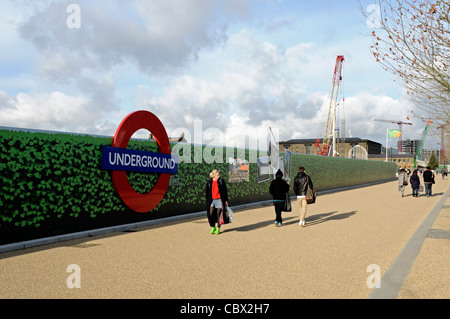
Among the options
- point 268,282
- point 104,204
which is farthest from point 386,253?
point 104,204

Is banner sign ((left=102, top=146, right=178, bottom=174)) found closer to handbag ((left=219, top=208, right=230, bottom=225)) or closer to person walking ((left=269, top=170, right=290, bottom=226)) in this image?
handbag ((left=219, top=208, right=230, bottom=225))

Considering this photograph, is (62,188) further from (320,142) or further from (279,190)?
(320,142)

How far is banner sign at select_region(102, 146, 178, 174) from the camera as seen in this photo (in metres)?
10.4

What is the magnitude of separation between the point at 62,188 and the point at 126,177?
2.17 m

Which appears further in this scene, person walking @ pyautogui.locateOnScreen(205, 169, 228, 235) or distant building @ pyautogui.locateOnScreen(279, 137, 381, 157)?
distant building @ pyautogui.locateOnScreen(279, 137, 381, 157)

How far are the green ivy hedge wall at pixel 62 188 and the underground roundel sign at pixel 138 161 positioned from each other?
176 mm

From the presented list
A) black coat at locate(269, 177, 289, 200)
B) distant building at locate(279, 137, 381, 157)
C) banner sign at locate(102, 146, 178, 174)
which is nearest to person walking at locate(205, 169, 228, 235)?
black coat at locate(269, 177, 289, 200)

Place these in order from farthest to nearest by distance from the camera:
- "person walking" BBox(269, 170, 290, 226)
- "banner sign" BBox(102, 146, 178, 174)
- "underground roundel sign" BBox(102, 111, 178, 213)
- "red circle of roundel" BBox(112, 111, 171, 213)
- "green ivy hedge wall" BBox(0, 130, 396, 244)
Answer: "person walking" BBox(269, 170, 290, 226), "red circle of roundel" BBox(112, 111, 171, 213), "underground roundel sign" BBox(102, 111, 178, 213), "banner sign" BBox(102, 146, 178, 174), "green ivy hedge wall" BBox(0, 130, 396, 244)

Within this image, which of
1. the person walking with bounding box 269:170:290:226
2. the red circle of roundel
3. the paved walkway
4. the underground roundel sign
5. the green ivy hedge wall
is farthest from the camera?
the person walking with bounding box 269:170:290:226

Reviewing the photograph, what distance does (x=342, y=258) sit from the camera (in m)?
6.86

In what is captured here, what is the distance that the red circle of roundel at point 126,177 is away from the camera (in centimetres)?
1074

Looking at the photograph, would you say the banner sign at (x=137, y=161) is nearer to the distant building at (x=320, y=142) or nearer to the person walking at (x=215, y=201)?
the person walking at (x=215, y=201)

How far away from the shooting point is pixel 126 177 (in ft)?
35.9
